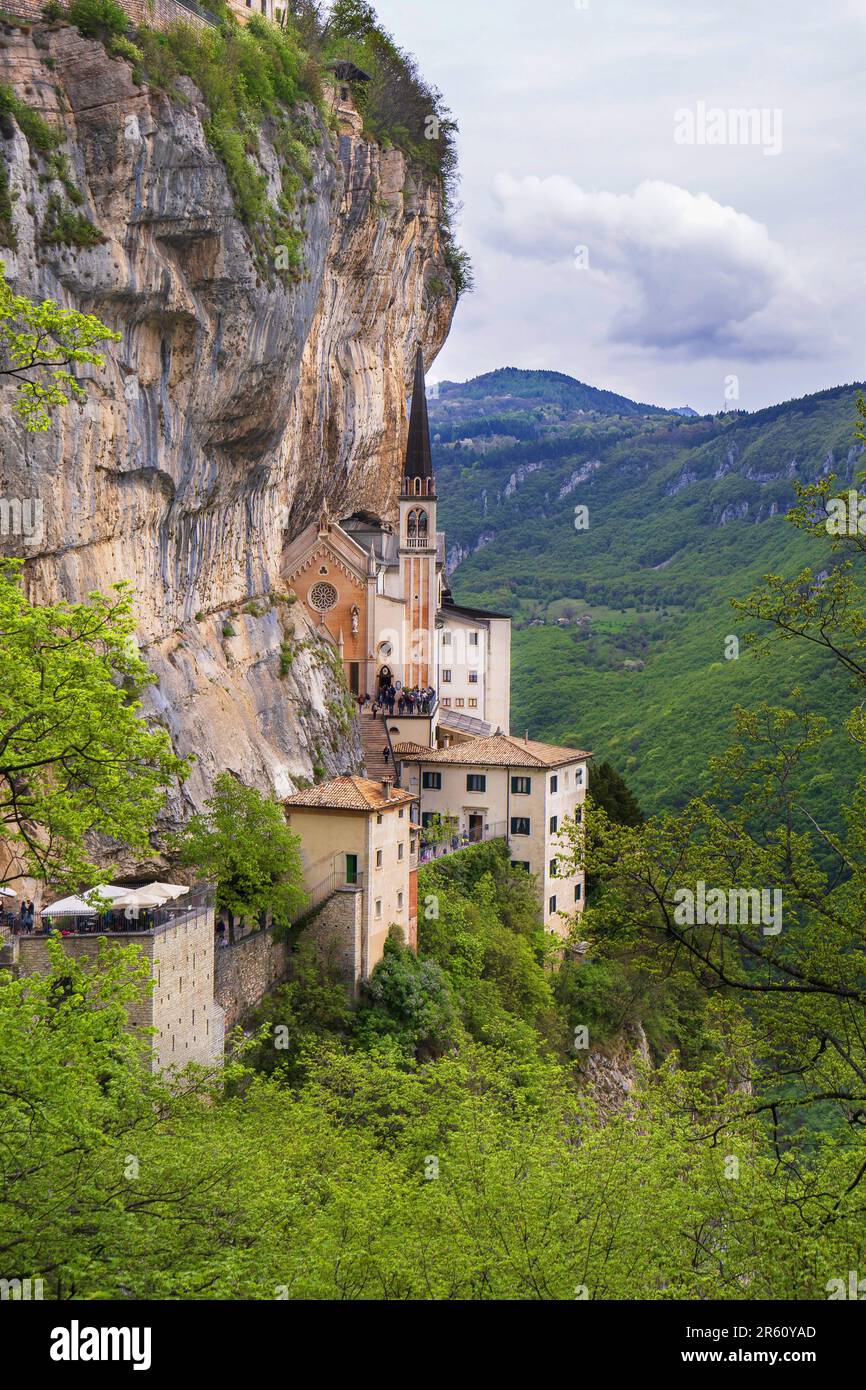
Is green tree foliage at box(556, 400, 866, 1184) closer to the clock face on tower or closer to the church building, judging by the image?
the church building

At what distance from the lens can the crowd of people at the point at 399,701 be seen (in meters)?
57.9

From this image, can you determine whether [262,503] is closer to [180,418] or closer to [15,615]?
[180,418]

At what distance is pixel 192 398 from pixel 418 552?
2585 centimetres

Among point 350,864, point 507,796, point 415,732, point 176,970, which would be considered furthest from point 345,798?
point 415,732

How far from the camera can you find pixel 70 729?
50.9ft

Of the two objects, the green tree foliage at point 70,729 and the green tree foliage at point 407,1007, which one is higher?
the green tree foliage at point 70,729

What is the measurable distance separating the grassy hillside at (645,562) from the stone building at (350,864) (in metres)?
22.9

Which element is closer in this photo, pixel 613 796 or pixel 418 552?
pixel 613 796

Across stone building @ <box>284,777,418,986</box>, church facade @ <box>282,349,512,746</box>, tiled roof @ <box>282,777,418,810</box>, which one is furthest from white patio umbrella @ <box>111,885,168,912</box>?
church facade @ <box>282,349,512,746</box>

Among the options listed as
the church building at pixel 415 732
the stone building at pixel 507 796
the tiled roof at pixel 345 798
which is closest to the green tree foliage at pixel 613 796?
the church building at pixel 415 732

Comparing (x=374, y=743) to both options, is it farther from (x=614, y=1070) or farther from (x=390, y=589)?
(x=614, y=1070)

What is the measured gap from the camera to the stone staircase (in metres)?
52.4

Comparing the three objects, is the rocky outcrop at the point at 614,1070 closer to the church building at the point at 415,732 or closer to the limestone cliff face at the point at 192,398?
the church building at the point at 415,732

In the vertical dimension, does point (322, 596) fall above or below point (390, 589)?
below
